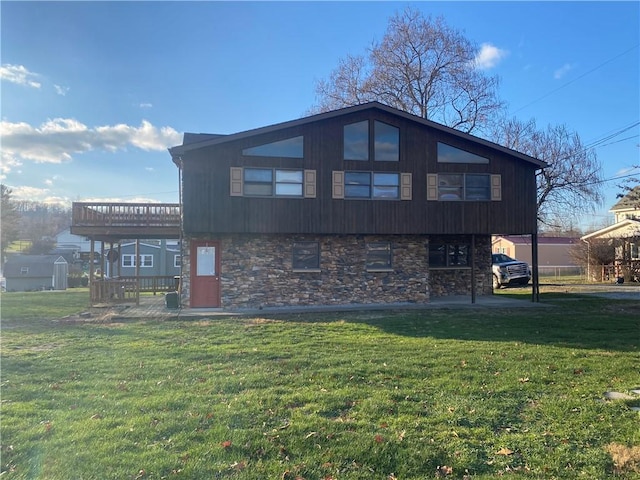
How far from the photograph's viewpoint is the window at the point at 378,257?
16.7 metres

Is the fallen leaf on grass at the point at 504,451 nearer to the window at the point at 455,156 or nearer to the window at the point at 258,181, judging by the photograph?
the window at the point at 258,181

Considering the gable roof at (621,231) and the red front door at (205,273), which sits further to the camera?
the gable roof at (621,231)

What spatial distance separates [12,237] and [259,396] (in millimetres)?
58278

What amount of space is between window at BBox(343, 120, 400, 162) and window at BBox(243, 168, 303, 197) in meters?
1.98

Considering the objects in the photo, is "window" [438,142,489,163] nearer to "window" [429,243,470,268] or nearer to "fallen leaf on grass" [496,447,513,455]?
"window" [429,243,470,268]

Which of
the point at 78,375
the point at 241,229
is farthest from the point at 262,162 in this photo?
the point at 78,375

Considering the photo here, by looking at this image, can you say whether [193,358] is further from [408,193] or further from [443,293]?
[443,293]

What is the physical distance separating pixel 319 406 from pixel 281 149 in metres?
11.6

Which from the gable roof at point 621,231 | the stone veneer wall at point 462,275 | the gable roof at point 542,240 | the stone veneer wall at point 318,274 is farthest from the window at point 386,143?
the gable roof at point 542,240

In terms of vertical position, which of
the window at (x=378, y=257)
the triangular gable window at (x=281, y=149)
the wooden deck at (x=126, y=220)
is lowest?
the window at (x=378, y=257)

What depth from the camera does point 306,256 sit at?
16.2 meters

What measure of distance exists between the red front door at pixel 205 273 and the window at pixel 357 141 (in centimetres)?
557

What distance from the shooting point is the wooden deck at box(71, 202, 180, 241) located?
16.4 meters

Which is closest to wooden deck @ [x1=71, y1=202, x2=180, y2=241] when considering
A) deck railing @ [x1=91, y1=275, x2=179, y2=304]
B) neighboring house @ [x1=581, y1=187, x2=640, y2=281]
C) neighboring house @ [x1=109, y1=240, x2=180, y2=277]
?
deck railing @ [x1=91, y1=275, x2=179, y2=304]
